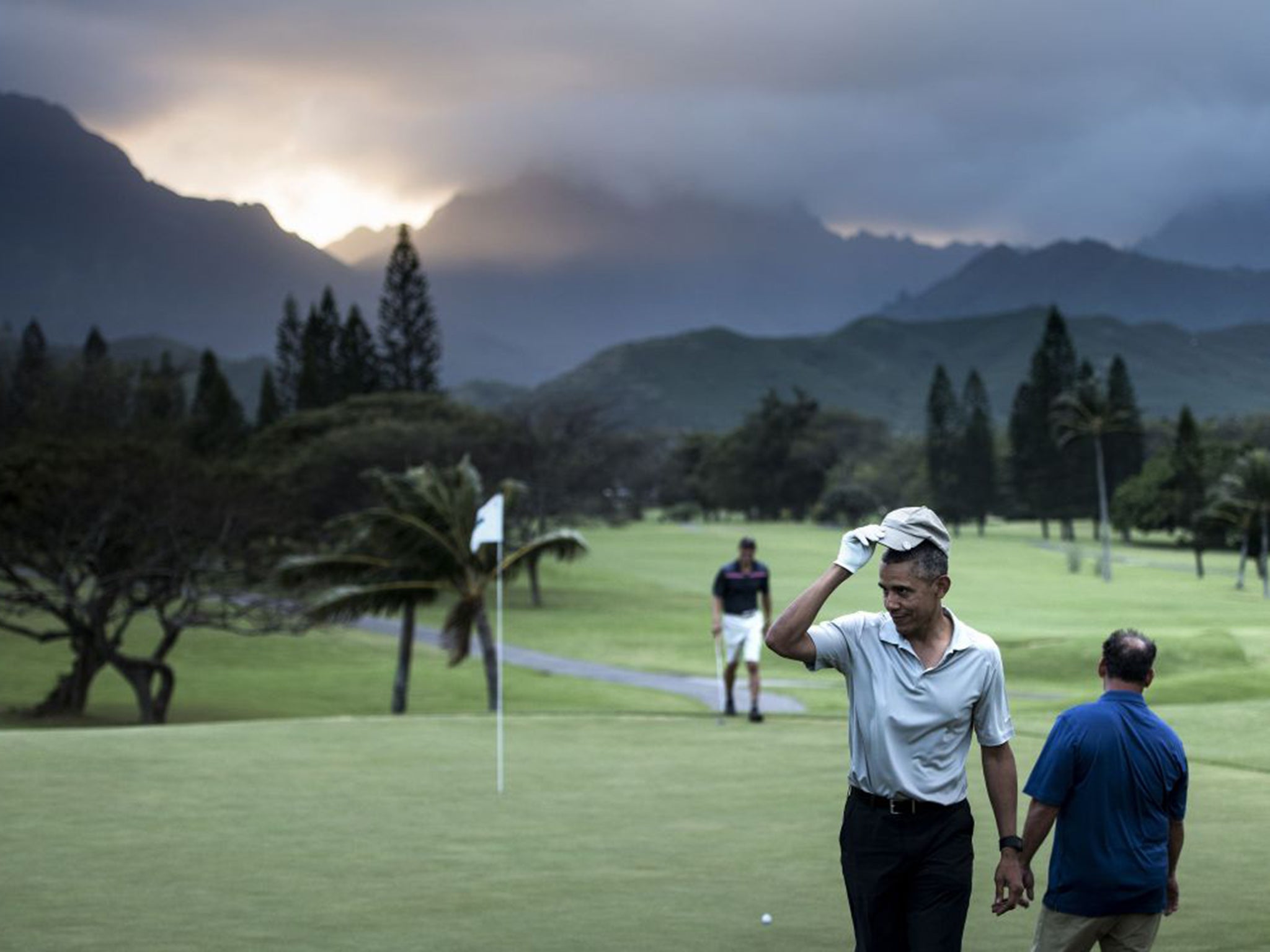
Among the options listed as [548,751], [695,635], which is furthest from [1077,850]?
[695,635]

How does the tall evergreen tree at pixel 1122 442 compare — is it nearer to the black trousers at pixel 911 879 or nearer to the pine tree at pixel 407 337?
the pine tree at pixel 407 337

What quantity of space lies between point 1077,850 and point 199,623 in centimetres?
3460

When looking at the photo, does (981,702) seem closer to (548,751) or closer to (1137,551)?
(548,751)

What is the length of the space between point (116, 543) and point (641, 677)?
14.0 m

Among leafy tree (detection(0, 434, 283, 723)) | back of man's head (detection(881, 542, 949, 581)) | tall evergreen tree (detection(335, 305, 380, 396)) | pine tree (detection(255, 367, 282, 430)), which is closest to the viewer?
back of man's head (detection(881, 542, 949, 581))

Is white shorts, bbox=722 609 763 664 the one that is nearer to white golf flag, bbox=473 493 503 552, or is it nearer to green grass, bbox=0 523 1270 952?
green grass, bbox=0 523 1270 952

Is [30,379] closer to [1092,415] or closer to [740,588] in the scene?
[1092,415]

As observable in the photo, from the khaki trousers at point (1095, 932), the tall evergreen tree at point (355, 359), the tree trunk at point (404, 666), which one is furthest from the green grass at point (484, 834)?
the tall evergreen tree at point (355, 359)

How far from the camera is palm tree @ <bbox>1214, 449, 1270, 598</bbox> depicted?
75.3 meters

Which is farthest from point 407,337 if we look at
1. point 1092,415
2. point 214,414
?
point 1092,415

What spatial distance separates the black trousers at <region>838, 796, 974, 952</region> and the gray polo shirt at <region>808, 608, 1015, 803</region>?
0.10 meters

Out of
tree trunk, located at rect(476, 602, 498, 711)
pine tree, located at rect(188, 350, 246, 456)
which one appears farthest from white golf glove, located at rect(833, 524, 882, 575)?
pine tree, located at rect(188, 350, 246, 456)

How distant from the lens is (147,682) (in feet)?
117

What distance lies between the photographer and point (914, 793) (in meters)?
5.42
